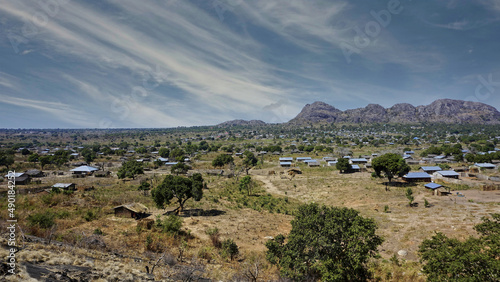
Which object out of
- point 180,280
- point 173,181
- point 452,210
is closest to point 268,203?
point 173,181

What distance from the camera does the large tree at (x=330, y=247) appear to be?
12837 mm

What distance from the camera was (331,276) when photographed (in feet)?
39.4

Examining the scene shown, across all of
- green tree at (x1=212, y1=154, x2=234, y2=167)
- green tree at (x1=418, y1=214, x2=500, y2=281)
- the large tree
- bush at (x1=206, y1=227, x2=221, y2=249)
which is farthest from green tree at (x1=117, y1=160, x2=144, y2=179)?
green tree at (x1=418, y1=214, x2=500, y2=281)

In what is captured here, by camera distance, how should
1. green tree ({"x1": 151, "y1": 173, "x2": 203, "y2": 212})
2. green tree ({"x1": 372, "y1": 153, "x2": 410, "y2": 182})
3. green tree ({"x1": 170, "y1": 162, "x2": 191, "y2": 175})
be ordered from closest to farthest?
green tree ({"x1": 151, "y1": 173, "x2": 203, "y2": 212}) → green tree ({"x1": 372, "y1": 153, "x2": 410, "y2": 182}) → green tree ({"x1": 170, "y1": 162, "x2": 191, "y2": 175})

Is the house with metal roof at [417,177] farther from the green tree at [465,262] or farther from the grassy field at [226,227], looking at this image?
the green tree at [465,262]

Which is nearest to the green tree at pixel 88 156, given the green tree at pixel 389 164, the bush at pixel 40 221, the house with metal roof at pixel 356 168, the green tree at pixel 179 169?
the green tree at pixel 179 169

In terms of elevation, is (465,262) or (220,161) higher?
(220,161)

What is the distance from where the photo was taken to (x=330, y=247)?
1328cm

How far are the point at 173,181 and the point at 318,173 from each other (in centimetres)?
5033

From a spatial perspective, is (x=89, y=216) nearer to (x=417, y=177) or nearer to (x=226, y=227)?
(x=226, y=227)

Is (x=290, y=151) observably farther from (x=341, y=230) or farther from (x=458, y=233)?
Result: (x=341, y=230)

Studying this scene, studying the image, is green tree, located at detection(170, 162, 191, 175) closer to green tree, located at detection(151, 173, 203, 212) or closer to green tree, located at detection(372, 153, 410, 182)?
green tree, located at detection(151, 173, 203, 212)

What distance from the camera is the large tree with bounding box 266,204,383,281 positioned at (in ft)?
42.1

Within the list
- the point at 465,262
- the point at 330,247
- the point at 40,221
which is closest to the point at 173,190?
the point at 40,221
